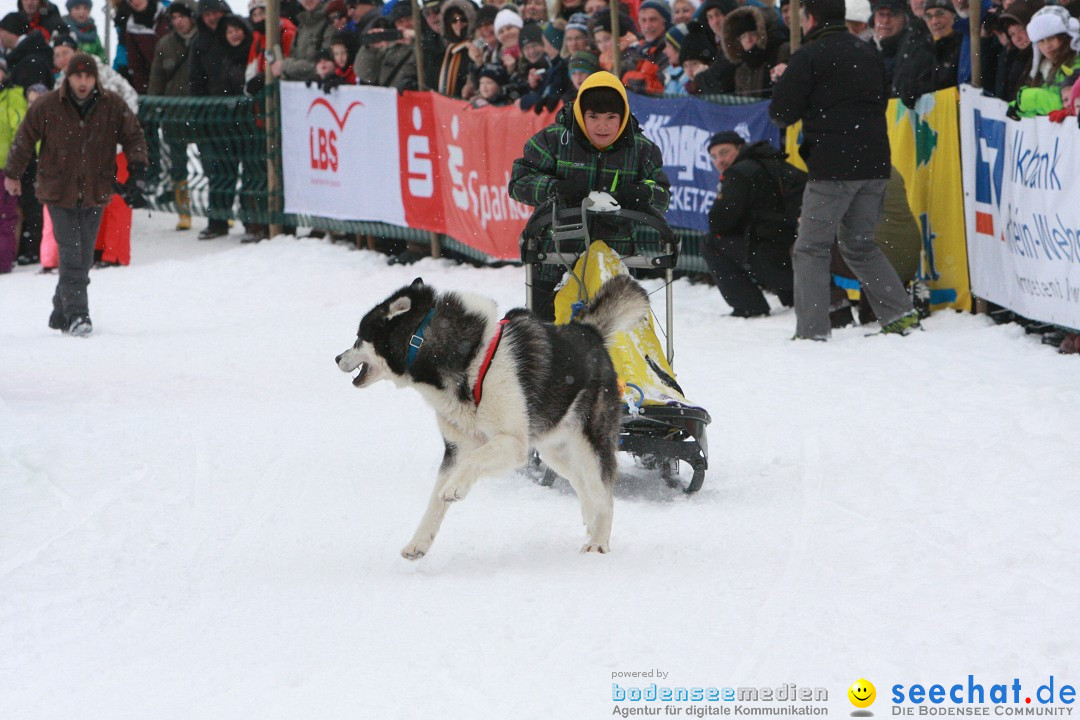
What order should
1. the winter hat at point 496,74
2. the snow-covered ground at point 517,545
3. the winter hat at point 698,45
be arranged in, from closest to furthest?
the snow-covered ground at point 517,545, the winter hat at point 698,45, the winter hat at point 496,74

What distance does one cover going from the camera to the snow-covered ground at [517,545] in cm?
341

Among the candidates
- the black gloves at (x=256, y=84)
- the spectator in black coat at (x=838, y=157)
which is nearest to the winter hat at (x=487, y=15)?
the black gloves at (x=256, y=84)

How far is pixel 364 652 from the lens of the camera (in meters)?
3.60

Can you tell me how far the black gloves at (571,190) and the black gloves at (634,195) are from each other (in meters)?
0.14

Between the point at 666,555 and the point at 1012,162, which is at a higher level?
the point at 1012,162

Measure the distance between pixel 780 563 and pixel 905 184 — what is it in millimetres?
5580

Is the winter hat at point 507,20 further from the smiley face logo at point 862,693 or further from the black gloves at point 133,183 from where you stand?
the smiley face logo at point 862,693

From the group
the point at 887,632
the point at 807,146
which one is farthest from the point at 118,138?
the point at 887,632

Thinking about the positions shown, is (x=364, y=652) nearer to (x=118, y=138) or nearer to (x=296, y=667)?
(x=296, y=667)

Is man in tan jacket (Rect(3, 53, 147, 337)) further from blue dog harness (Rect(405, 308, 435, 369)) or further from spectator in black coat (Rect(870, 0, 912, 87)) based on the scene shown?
blue dog harness (Rect(405, 308, 435, 369))

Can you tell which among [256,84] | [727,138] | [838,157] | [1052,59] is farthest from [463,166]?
[1052,59]

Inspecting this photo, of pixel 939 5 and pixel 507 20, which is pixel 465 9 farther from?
pixel 939 5

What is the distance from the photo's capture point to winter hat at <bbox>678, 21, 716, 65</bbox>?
11.0m


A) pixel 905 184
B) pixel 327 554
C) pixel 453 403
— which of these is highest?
pixel 905 184
